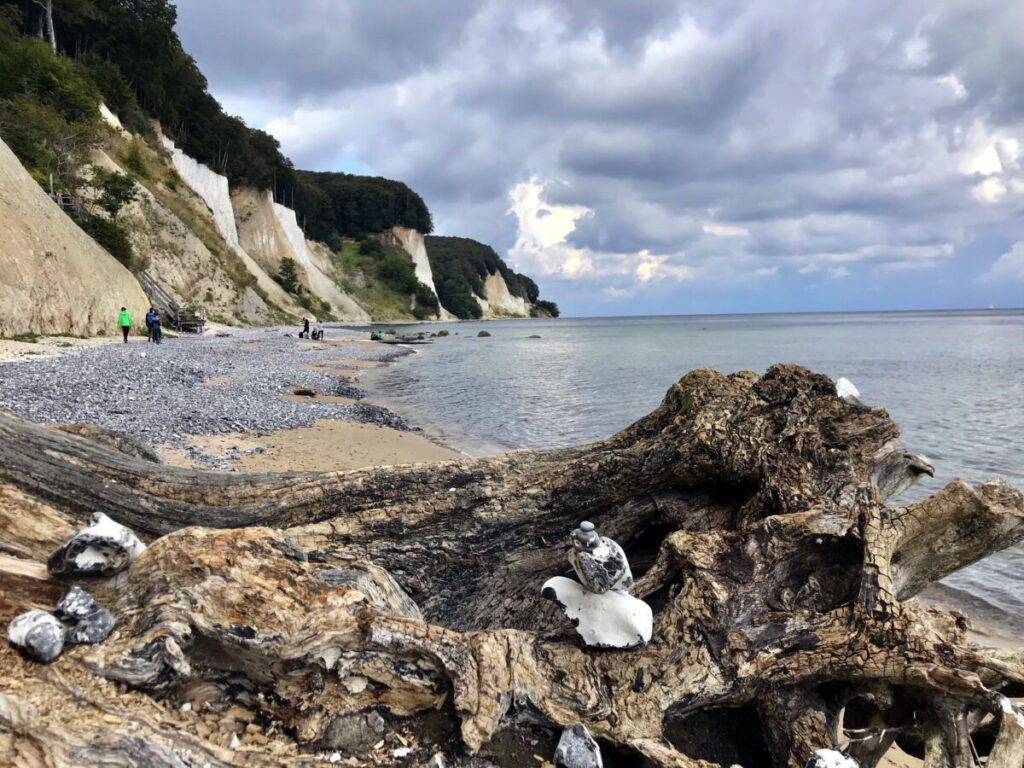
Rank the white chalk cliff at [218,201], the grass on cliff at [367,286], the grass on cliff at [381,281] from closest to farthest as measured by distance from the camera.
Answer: the white chalk cliff at [218,201]
the grass on cliff at [367,286]
the grass on cliff at [381,281]

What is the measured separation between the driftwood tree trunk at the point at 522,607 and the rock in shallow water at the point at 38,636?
66 mm

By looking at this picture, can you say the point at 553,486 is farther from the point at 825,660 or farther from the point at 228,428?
the point at 228,428

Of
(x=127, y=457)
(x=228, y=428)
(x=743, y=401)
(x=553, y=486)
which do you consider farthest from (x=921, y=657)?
(x=228, y=428)

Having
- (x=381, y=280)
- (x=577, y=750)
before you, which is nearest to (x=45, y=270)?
(x=577, y=750)

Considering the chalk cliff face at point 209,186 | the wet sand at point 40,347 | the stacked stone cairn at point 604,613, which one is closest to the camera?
the stacked stone cairn at point 604,613

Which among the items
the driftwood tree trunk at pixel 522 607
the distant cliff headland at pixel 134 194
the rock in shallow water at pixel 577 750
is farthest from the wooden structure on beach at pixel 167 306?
the rock in shallow water at pixel 577 750

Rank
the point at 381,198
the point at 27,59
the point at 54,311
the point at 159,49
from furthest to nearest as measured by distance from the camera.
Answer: the point at 381,198, the point at 159,49, the point at 27,59, the point at 54,311

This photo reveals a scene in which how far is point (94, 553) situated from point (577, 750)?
103 inches

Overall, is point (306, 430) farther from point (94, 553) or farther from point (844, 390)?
point (844, 390)

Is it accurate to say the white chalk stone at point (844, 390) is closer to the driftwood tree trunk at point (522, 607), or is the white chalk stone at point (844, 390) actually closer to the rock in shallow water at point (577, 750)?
the driftwood tree trunk at point (522, 607)

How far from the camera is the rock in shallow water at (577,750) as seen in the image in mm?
2854

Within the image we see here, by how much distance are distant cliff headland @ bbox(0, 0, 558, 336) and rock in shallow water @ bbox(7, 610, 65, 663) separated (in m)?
22.7

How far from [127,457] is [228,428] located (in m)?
8.83

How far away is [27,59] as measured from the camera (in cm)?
3459
